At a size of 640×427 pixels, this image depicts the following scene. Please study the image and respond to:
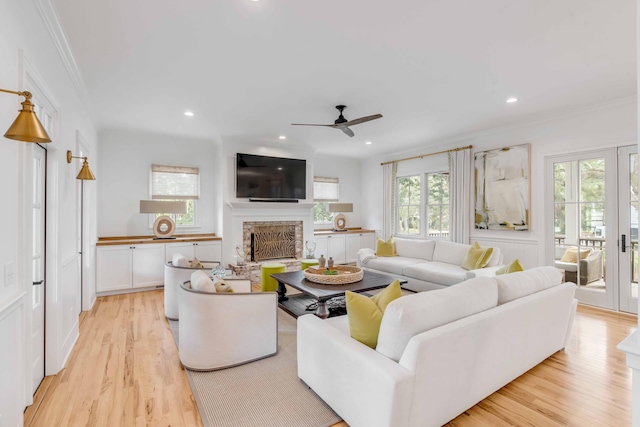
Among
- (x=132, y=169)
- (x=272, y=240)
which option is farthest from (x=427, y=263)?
(x=132, y=169)

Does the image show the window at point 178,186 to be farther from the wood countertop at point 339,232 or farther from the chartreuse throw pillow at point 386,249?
the chartreuse throw pillow at point 386,249

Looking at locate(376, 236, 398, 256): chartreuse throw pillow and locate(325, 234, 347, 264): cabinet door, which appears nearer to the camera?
locate(376, 236, 398, 256): chartreuse throw pillow

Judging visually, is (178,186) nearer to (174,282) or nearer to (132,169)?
(132,169)

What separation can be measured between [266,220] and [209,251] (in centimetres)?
124

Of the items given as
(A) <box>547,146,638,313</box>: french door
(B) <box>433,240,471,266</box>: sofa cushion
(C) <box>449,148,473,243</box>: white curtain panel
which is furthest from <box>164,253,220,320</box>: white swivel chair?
(A) <box>547,146,638,313</box>: french door

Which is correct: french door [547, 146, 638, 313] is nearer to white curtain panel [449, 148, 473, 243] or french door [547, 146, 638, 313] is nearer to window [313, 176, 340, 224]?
white curtain panel [449, 148, 473, 243]

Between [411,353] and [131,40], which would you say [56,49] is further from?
[411,353]

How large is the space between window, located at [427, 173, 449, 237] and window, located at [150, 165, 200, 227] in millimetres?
4642

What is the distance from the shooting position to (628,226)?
4.02m

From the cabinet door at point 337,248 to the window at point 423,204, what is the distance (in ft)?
4.21

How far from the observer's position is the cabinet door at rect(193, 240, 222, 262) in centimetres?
575

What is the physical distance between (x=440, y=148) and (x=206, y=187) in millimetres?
4653

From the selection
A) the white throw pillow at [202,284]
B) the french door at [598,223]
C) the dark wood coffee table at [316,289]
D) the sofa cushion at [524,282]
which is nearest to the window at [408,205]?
the french door at [598,223]

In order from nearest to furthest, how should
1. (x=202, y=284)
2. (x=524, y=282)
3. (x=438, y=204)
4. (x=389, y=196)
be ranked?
(x=524, y=282)
(x=202, y=284)
(x=438, y=204)
(x=389, y=196)
